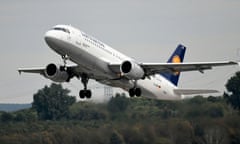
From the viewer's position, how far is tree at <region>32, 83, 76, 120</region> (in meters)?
73.8

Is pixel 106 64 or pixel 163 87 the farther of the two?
pixel 163 87

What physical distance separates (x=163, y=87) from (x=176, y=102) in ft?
5.35

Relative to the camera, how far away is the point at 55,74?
57188mm

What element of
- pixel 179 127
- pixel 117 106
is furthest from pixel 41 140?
pixel 179 127

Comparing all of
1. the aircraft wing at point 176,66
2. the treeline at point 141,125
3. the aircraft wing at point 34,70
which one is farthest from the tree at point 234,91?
the aircraft wing at point 34,70

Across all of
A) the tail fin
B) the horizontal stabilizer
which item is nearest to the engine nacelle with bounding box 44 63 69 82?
the horizontal stabilizer

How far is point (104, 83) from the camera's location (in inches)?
2259

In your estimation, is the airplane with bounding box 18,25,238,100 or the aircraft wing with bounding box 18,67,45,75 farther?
the aircraft wing with bounding box 18,67,45,75

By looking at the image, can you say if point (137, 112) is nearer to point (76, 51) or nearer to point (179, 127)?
point (179, 127)

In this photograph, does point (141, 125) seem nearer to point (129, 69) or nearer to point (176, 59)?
point (129, 69)

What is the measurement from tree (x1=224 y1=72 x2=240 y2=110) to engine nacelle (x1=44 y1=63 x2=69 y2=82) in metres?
14.0

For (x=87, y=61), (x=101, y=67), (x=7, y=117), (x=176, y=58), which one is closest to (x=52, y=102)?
(x=7, y=117)

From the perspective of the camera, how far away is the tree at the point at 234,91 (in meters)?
65.2

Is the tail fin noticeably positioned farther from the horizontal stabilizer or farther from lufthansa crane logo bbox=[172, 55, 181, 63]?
the horizontal stabilizer
